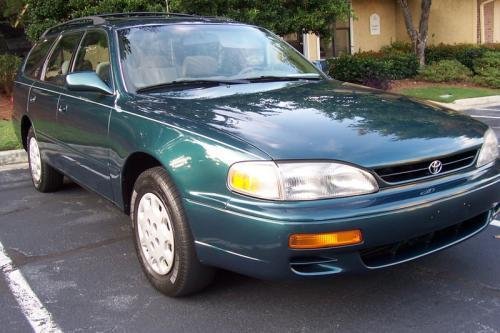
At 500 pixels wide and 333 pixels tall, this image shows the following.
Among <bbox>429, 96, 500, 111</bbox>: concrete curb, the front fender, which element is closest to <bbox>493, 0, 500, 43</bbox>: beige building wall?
<bbox>429, 96, 500, 111</bbox>: concrete curb

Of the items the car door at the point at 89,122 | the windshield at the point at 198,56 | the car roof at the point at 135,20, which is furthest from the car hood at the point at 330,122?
the car roof at the point at 135,20

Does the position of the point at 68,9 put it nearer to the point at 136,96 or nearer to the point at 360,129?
the point at 136,96

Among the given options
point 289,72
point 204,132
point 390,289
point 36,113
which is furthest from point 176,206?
point 36,113

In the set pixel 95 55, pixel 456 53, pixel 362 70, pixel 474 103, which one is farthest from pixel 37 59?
pixel 456 53

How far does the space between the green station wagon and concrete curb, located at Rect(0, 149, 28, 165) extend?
3548mm

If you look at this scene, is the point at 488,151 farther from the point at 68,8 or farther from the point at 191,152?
the point at 68,8

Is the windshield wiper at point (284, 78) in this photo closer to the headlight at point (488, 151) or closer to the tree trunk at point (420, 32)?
the headlight at point (488, 151)

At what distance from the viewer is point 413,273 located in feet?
12.1

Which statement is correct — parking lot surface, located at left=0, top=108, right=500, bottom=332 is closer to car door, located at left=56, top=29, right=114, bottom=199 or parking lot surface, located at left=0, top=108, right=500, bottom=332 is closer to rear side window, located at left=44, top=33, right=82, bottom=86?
car door, located at left=56, top=29, right=114, bottom=199

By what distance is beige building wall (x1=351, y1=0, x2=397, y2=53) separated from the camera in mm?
20766

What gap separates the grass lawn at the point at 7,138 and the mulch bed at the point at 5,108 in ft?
3.61

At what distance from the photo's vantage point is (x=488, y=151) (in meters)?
3.45

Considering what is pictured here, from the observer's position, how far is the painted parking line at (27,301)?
3209mm

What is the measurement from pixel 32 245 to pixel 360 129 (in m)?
2.76
